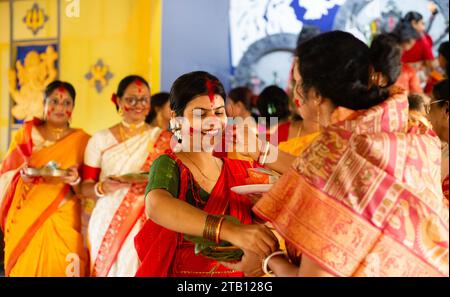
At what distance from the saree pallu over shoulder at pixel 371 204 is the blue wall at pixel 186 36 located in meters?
2.98

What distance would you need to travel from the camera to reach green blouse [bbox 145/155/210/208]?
1928 millimetres

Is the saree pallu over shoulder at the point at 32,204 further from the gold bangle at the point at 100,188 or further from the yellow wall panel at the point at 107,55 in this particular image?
the yellow wall panel at the point at 107,55

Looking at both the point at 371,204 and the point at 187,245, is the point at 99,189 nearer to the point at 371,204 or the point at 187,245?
the point at 187,245

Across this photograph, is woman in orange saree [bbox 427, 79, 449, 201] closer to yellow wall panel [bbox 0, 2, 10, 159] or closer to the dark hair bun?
the dark hair bun

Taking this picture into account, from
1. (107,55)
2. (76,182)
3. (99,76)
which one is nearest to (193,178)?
(76,182)

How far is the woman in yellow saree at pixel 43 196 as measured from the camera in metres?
4.01

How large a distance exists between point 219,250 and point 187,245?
0.98 ft

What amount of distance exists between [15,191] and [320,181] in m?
A: 2.98

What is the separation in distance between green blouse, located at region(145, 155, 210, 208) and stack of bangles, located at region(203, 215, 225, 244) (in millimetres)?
233

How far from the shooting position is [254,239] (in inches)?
64.7

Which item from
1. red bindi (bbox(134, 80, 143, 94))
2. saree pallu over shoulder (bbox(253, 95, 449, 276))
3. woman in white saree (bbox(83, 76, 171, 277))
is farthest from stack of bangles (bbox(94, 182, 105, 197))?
saree pallu over shoulder (bbox(253, 95, 449, 276))

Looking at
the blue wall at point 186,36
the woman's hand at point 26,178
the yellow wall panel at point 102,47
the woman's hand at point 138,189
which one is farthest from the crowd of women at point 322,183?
the yellow wall panel at point 102,47

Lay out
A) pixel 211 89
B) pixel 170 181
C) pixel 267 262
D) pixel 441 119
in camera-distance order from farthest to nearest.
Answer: pixel 441 119 < pixel 211 89 < pixel 170 181 < pixel 267 262

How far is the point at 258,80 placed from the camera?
22.0 ft
